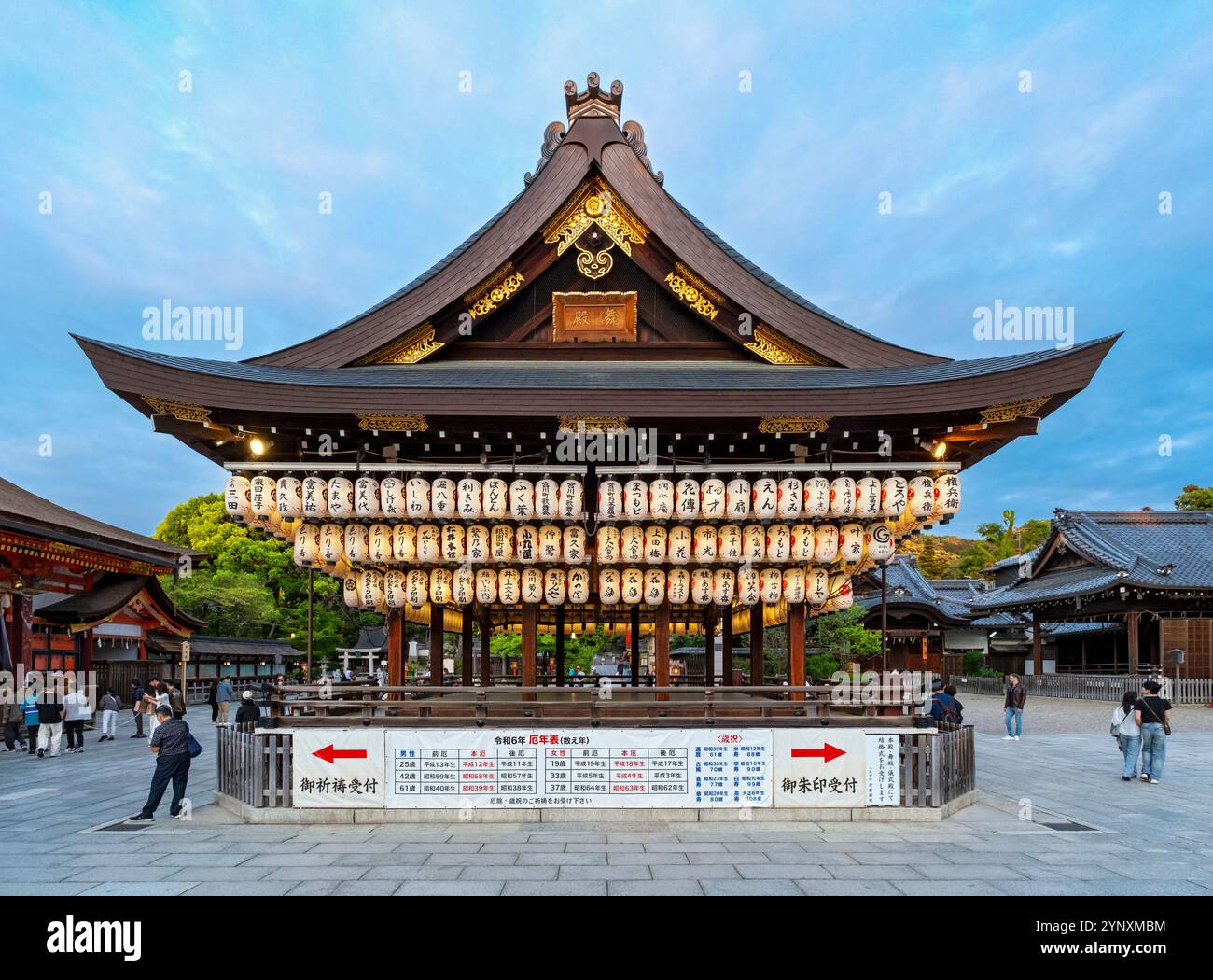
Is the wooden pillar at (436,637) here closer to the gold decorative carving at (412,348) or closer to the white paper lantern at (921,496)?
the gold decorative carving at (412,348)

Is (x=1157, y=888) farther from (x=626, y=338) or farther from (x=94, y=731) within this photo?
(x=94, y=731)

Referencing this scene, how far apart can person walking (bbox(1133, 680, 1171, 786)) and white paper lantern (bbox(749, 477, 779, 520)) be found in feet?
→ 28.4

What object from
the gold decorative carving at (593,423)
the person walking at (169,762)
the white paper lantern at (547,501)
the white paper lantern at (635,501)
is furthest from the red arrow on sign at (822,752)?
the person walking at (169,762)

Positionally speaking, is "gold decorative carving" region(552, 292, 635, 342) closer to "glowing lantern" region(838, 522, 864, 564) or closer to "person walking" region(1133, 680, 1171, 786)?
"glowing lantern" region(838, 522, 864, 564)

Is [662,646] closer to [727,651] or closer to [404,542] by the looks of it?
[404,542]

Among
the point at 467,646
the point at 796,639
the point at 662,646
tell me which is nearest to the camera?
the point at 662,646

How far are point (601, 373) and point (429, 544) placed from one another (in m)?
3.98

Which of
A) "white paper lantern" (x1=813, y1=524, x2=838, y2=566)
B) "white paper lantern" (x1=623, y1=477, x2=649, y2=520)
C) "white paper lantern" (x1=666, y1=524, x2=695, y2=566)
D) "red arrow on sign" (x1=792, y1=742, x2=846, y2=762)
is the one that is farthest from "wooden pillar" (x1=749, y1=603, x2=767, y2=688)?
"white paper lantern" (x1=623, y1=477, x2=649, y2=520)

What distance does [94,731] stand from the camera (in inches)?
995

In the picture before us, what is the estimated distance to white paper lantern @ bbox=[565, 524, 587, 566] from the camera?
1148cm

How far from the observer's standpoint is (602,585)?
11.7m

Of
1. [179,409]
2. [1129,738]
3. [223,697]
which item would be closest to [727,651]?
[1129,738]

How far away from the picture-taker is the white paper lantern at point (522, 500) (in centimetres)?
1109

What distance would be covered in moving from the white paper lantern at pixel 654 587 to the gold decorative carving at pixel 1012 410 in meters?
5.45
